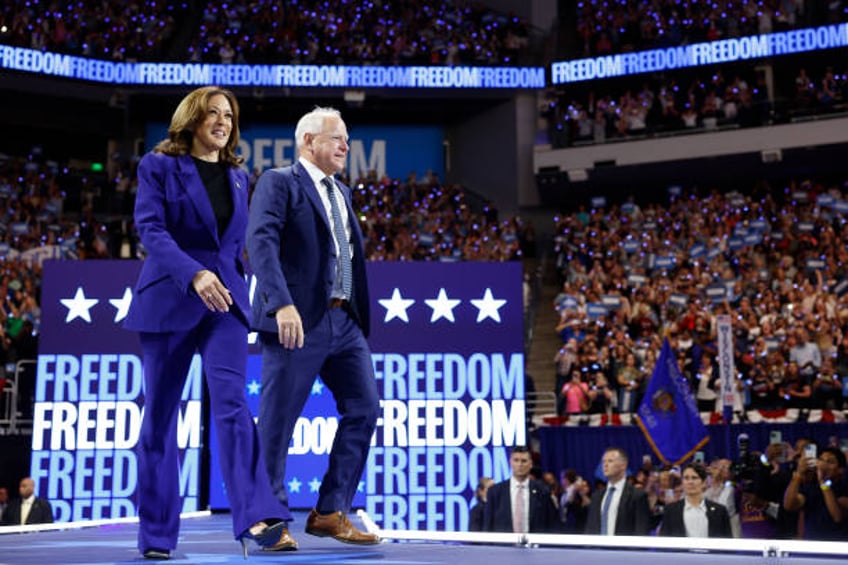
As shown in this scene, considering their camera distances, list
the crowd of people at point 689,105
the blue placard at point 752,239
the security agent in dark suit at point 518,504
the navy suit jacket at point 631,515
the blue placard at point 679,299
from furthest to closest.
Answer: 1. the crowd of people at point 689,105
2. the blue placard at point 752,239
3. the blue placard at point 679,299
4. the security agent in dark suit at point 518,504
5. the navy suit jacket at point 631,515

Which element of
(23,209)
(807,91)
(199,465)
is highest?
(807,91)

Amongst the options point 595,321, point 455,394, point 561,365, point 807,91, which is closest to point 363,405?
point 455,394

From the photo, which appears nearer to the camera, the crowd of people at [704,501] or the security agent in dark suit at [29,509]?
the crowd of people at [704,501]

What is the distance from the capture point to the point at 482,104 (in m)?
27.5

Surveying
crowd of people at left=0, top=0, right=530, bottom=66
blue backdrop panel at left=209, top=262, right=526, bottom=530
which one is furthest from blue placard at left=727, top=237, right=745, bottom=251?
blue backdrop panel at left=209, top=262, right=526, bottom=530

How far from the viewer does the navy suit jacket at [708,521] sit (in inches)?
310

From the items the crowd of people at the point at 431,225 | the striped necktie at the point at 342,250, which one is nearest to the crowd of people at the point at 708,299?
the crowd of people at the point at 431,225

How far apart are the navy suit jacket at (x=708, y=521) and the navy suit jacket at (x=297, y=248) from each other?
4.49 m

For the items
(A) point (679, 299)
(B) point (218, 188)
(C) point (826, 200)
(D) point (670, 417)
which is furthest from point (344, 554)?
(C) point (826, 200)

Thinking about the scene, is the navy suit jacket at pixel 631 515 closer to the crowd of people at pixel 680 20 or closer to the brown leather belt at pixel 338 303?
the brown leather belt at pixel 338 303

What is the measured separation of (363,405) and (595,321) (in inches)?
495

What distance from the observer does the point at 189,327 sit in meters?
3.80

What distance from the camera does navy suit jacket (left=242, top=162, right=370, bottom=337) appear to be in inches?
159

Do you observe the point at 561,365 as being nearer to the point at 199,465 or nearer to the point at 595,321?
the point at 595,321
